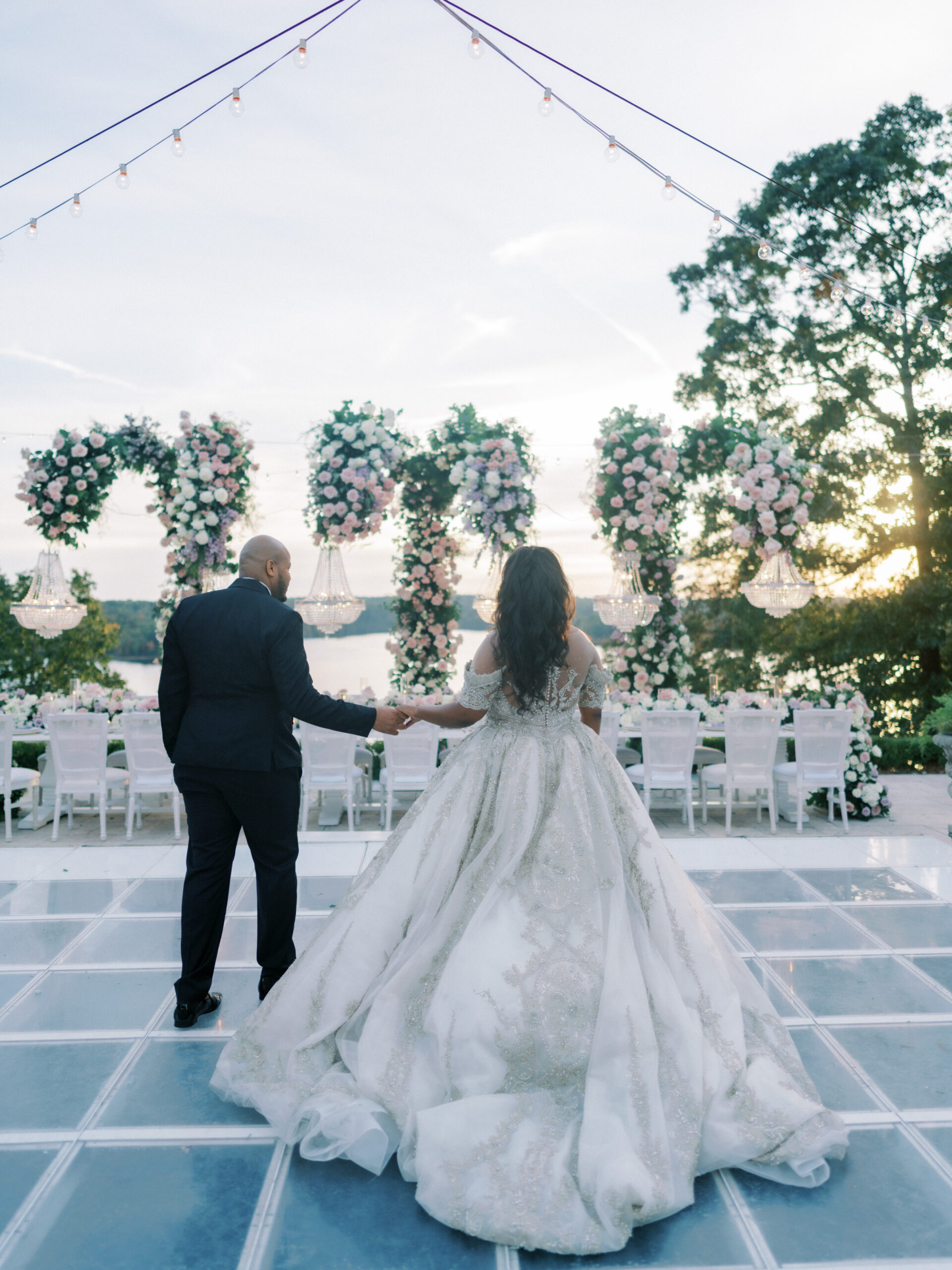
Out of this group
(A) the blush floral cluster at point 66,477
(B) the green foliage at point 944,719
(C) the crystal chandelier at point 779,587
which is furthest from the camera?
(C) the crystal chandelier at point 779,587

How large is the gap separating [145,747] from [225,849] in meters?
3.83

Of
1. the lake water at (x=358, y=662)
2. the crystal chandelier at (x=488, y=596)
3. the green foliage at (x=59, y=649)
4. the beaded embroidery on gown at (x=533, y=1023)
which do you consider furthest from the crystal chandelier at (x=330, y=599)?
the green foliage at (x=59, y=649)

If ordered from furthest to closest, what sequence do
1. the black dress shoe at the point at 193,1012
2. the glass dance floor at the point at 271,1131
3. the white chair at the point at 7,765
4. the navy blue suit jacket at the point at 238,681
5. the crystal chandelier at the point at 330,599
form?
the crystal chandelier at the point at 330,599 → the white chair at the point at 7,765 → the black dress shoe at the point at 193,1012 → the navy blue suit jacket at the point at 238,681 → the glass dance floor at the point at 271,1131

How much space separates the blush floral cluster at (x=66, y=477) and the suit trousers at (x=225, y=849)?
4905 millimetres

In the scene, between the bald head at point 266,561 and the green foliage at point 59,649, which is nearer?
the bald head at point 266,561

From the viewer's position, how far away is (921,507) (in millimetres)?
13570

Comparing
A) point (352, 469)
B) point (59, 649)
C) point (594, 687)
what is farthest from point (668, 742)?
point (59, 649)

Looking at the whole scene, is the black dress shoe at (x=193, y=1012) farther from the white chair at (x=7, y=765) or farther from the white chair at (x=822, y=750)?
the white chair at (x=822, y=750)

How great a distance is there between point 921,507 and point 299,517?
10.4 metres

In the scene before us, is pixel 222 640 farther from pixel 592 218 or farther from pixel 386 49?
pixel 592 218

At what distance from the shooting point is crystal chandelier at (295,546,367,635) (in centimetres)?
695

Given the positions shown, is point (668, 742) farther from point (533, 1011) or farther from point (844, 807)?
point (533, 1011)

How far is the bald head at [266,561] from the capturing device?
306 centimetres

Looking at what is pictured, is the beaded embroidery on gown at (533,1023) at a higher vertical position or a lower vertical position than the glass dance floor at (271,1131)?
higher
